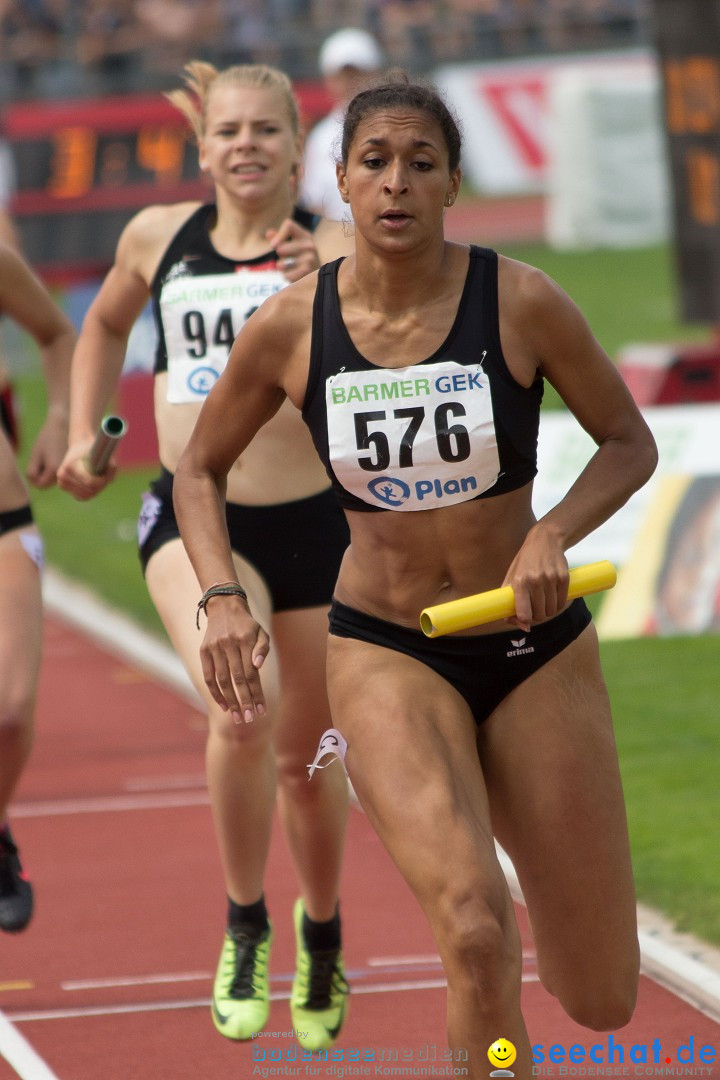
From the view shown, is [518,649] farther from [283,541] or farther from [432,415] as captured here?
[283,541]

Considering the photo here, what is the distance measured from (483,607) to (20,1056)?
227 cm

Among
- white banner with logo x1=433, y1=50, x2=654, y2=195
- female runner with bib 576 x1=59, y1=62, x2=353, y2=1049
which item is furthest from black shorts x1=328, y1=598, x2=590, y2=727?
white banner with logo x1=433, y1=50, x2=654, y2=195

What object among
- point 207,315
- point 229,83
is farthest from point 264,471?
point 229,83

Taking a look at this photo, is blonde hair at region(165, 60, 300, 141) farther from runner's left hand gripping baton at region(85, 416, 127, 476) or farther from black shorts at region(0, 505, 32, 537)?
black shorts at region(0, 505, 32, 537)

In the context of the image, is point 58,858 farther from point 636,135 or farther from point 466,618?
point 636,135

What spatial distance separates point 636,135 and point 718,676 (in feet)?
65.8

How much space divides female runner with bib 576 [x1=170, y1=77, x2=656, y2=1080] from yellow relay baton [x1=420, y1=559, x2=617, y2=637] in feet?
0.16

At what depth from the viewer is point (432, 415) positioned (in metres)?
4.26

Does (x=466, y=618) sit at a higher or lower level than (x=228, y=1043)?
higher

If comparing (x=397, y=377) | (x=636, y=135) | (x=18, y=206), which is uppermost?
(x=397, y=377)

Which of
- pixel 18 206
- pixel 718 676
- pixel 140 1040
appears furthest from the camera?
pixel 18 206

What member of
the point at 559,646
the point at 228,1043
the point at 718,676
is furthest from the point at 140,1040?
the point at 718,676

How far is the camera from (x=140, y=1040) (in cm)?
561

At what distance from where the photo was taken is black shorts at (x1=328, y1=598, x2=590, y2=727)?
173 inches
